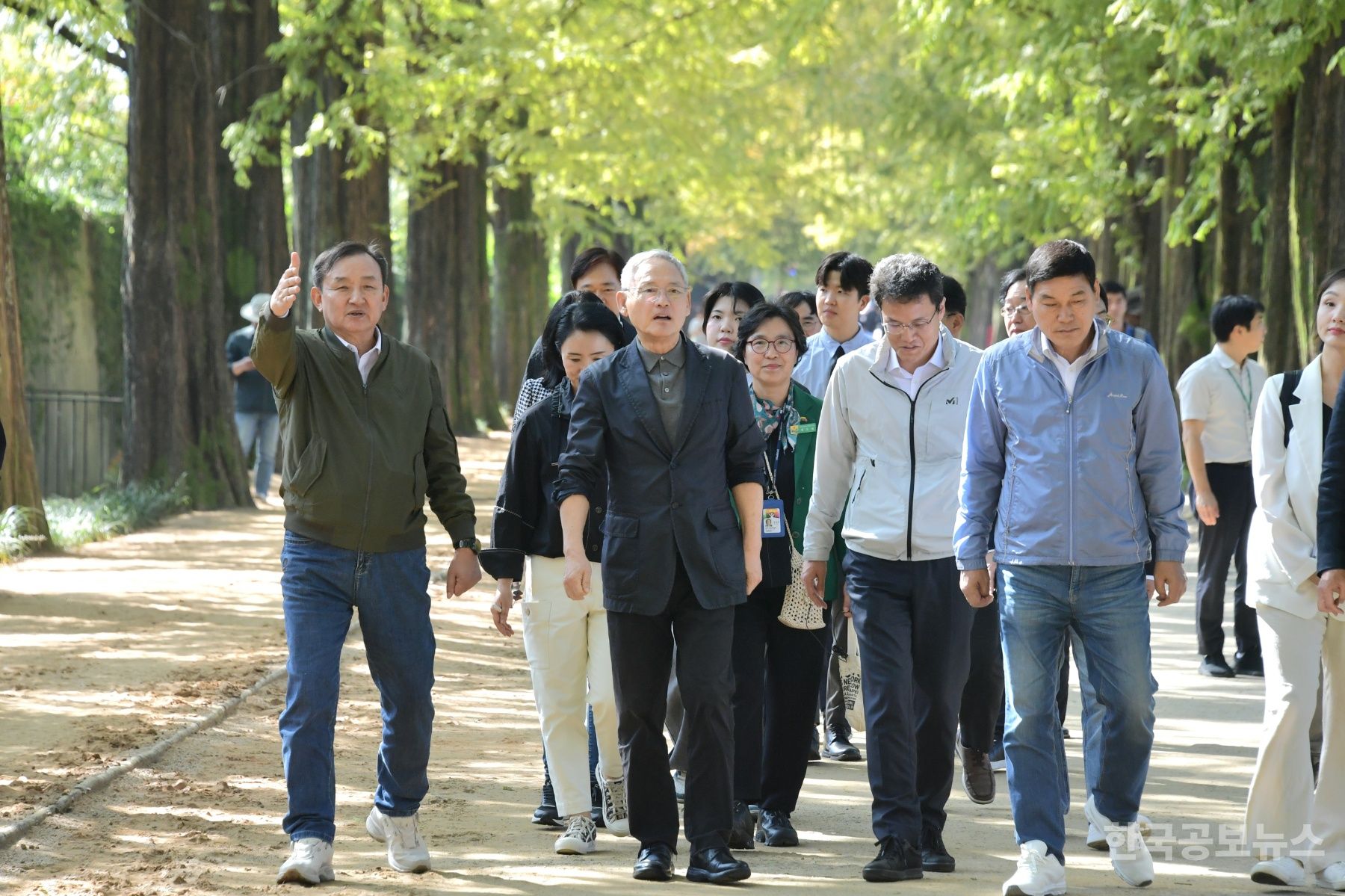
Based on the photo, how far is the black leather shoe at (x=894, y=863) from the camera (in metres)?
6.29

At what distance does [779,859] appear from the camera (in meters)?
6.73

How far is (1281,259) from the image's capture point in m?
16.5

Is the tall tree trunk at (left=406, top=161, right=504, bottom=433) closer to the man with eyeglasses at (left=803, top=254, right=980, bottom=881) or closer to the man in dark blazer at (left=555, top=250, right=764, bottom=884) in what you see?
the man with eyeglasses at (left=803, top=254, right=980, bottom=881)

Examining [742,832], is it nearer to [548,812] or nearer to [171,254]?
[548,812]

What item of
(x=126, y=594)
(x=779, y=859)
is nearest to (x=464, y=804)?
(x=779, y=859)

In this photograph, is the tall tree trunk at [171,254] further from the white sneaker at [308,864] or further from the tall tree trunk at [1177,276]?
the white sneaker at [308,864]

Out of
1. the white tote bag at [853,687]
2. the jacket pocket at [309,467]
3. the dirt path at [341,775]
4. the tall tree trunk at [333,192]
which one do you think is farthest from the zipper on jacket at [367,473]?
the tall tree trunk at [333,192]

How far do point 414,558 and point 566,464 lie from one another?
2.17 feet

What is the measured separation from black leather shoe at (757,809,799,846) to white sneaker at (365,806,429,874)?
131cm

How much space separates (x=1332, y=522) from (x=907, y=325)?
1.60m

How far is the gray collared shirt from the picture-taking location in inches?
251

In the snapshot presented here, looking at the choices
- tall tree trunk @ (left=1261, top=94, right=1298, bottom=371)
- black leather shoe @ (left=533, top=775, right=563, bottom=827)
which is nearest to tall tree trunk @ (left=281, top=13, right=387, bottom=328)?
tall tree trunk @ (left=1261, top=94, right=1298, bottom=371)

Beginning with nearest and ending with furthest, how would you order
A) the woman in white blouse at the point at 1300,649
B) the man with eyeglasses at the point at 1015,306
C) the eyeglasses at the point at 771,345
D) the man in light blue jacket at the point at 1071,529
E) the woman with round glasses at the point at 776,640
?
the man in light blue jacket at the point at 1071,529 → the woman in white blouse at the point at 1300,649 → the woman with round glasses at the point at 776,640 → the eyeglasses at the point at 771,345 → the man with eyeglasses at the point at 1015,306

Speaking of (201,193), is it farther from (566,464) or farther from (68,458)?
(566,464)
